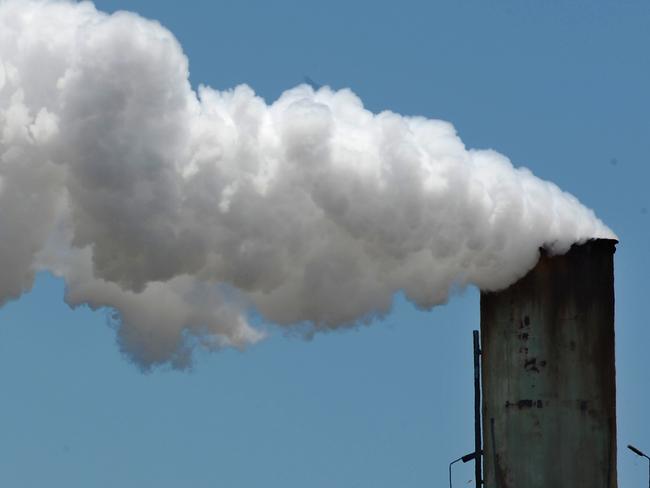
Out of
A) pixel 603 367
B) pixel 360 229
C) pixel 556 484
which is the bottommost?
pixel 556 484

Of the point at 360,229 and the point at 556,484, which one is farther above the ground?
the point at 360,229

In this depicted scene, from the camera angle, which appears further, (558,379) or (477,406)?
(477,406)

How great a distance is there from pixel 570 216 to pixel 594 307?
179 centimetres

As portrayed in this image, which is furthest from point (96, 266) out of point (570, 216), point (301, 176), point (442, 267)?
point (570, 216)

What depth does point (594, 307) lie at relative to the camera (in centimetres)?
3316

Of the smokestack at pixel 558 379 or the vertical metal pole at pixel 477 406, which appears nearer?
the smokestack at pixel 558 379

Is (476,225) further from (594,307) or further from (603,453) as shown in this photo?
A: (603,453)

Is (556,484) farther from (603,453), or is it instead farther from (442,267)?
(442,267)

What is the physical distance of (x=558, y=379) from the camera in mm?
33031

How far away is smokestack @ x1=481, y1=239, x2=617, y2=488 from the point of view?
33.0 meters

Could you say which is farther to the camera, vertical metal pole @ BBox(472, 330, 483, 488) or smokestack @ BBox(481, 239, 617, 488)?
vertical metal pole @ BBox(472, 330, 483, 488)

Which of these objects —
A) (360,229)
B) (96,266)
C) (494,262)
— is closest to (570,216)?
(494,262)

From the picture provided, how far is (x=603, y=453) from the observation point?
1309 inches

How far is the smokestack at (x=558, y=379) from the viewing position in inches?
1299
